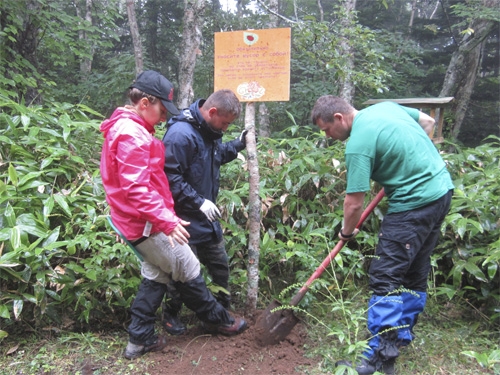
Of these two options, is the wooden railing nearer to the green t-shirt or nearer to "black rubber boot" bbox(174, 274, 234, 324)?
the green t-shirt

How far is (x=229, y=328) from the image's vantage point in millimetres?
2736

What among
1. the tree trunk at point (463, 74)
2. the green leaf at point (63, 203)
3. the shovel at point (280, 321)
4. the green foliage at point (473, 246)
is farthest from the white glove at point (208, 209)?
the tree trunk at point (463, 74)

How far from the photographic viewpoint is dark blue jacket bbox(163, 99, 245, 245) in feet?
7.91

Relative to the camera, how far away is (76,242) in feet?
8.98

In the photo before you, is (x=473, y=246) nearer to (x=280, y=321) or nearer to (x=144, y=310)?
(x=280, y=321)

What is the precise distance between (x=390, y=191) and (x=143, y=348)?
2008mm

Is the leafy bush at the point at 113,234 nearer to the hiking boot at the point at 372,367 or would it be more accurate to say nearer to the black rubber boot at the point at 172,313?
the black rubber boot at the point at 172,313

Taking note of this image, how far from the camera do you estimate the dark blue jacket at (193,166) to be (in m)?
2.41

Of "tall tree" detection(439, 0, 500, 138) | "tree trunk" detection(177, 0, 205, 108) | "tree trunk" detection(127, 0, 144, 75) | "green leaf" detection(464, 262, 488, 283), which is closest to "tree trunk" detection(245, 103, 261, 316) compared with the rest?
"green leaf" detection(464, 262, 488, 283)

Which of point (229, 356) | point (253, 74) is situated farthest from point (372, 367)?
point (253, 74)

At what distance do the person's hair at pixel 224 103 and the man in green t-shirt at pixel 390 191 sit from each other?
58 centimetres

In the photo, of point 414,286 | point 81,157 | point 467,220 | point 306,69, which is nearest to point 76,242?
point 81,157

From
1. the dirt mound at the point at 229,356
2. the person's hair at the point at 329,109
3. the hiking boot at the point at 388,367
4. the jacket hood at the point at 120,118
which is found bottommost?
the dirt mound at the point at 229,356

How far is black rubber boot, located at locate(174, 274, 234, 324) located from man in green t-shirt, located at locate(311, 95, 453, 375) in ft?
2.97
